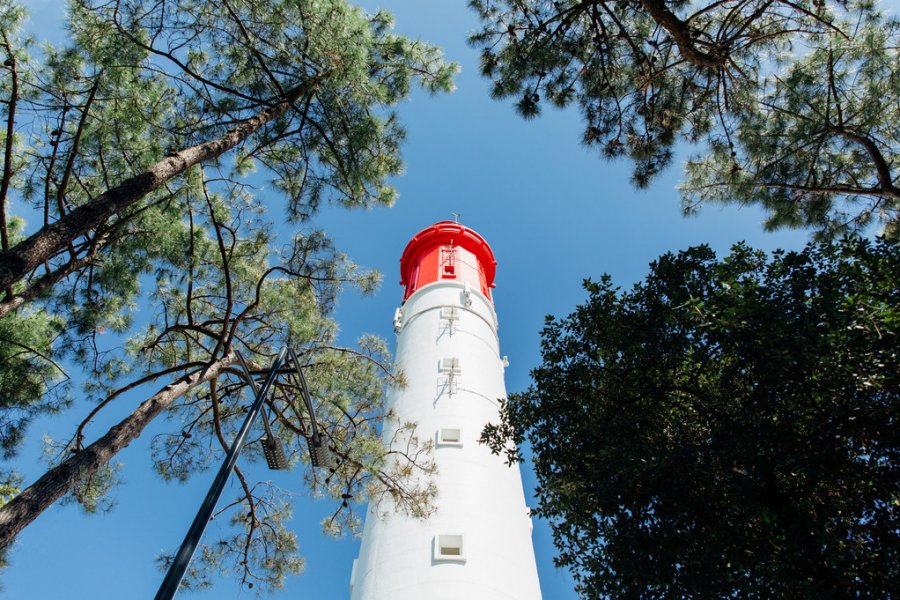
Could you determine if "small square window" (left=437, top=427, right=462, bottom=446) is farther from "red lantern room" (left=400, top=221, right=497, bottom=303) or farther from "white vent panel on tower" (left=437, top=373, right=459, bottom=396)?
"red lantern room" (left=400, top=221, right=497, bottom=303)

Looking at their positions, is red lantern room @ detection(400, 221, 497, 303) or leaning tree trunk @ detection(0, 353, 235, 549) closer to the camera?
leaning tree trunk @ detection(0, 353, 235, 549)

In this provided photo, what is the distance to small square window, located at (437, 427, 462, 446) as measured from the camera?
10781 millimetres

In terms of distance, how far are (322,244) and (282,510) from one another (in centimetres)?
428

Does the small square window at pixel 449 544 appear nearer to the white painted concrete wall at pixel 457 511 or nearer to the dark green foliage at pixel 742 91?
the white painted concrete wall at pixel 457 511

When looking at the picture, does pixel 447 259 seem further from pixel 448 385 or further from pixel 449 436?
pixel 449 436

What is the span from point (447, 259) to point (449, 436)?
7.57 metres

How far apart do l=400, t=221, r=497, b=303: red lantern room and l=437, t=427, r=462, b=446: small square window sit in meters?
5.99

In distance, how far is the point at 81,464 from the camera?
5.77 meters

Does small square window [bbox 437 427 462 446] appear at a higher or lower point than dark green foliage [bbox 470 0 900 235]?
lower

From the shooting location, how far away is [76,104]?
310 inches

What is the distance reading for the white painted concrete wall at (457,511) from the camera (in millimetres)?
8516

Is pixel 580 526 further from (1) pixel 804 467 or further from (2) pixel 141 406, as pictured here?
(2) pixel 141 406

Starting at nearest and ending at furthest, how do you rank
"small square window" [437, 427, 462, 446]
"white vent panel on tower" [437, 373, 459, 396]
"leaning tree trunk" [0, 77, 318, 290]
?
"leaning tree trunk" [0, 77, 318, 290], "small square window" [437, 427, 462, 446], "white vent panel on tower" [437, 373, 459, 396]

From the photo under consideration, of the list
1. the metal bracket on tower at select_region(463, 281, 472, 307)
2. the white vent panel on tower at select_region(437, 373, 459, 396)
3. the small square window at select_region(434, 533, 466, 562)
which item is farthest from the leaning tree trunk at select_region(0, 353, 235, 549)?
the metal bracket on tower at select_region(463, 281, 472, 307)
